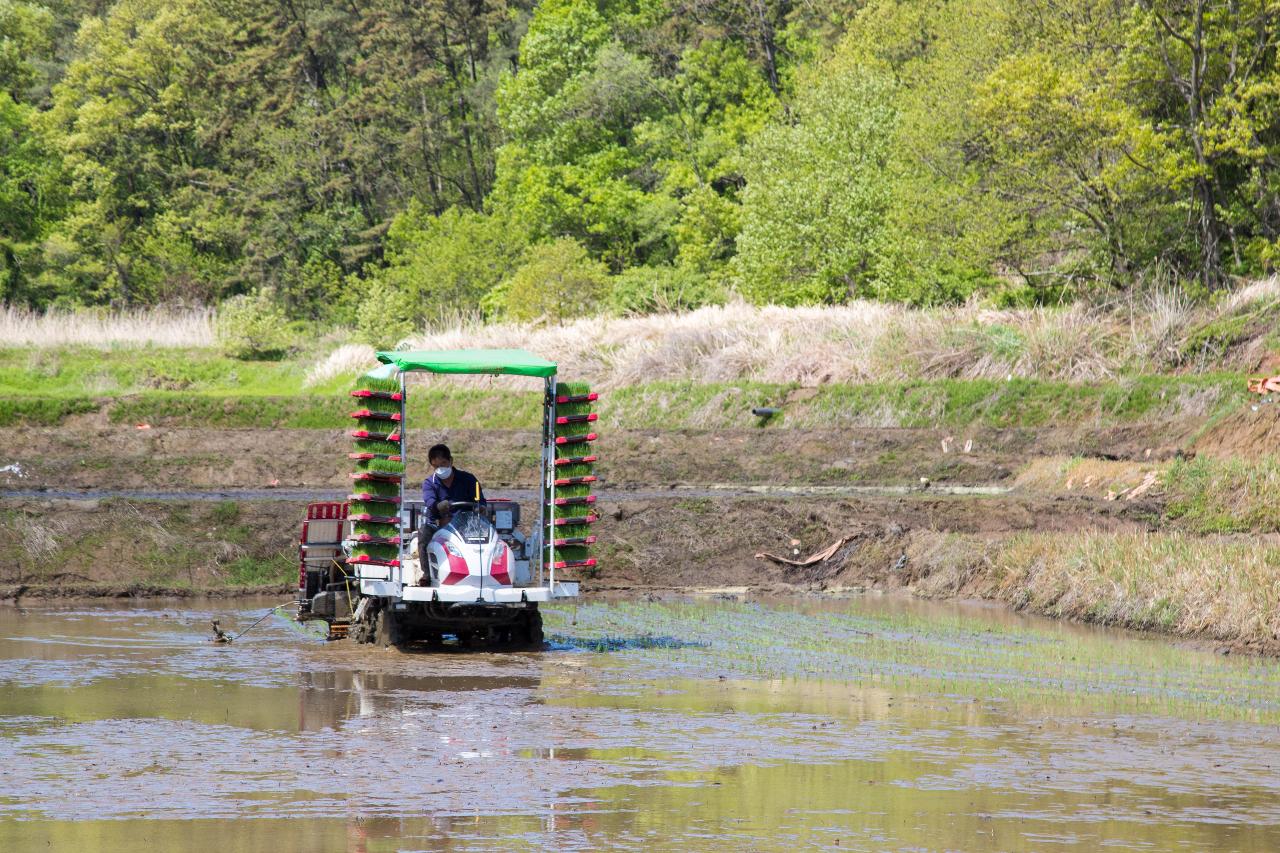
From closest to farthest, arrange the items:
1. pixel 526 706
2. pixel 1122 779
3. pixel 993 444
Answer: pixel 1122 779, pixel 526 706, pixel 993 444

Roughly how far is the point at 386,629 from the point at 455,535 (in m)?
1.94

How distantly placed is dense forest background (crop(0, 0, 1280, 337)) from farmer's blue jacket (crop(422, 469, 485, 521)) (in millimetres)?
29805

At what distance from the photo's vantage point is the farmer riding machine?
16.0 m

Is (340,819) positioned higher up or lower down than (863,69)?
lower down

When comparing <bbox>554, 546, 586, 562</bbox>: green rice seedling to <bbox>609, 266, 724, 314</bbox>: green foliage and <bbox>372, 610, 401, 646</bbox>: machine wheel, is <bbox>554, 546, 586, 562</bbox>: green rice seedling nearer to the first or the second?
<bbox>372, 610, 401, 646</bbox>: machine wheel

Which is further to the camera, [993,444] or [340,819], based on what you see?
[993,444]

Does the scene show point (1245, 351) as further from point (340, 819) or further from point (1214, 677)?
point (340, 819)

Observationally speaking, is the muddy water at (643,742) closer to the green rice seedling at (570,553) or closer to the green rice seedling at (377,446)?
the green rice seedling at (570,553)

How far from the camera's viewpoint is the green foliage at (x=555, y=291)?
5459 centimetres

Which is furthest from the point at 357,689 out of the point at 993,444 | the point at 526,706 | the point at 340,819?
the point at 993,444

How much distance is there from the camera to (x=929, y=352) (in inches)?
1569

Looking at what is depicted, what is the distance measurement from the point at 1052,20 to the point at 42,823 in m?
46.2

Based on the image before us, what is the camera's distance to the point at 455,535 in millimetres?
16062

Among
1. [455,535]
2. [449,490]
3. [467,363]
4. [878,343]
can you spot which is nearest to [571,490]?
[449,490]
